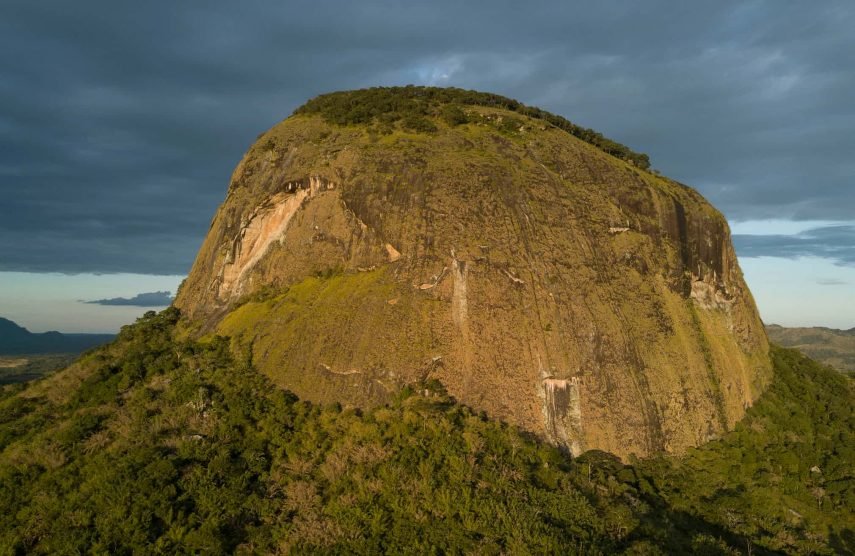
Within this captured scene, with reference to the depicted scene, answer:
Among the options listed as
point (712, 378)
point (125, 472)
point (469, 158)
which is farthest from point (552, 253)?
point (125, 472)

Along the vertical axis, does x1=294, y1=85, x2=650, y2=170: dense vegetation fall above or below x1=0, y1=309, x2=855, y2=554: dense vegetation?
above

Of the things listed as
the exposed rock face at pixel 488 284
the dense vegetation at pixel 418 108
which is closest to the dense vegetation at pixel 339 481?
the exposed rock face at pixel 488 284

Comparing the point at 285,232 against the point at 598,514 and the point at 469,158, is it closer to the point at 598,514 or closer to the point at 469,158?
the point at 469,158

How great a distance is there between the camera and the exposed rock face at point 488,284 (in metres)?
22.9

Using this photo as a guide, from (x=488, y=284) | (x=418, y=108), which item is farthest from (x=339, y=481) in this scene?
A: (x=418, y=108)

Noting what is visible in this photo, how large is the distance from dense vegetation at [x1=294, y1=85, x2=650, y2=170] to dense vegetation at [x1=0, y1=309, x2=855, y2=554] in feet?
49.8

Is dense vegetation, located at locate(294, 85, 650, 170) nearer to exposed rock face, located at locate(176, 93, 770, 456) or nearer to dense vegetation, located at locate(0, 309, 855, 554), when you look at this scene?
exposed rock face, located at locate(176, 93, 770, 456)

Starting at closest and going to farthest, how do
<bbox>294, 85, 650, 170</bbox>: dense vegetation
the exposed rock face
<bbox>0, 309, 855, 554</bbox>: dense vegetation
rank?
<bbox>0, 309, 855, 554</bbox>: dense vegetation → the exposed rock face → <bbox>294, 85, 650, 170</bbox>: dense vegetation

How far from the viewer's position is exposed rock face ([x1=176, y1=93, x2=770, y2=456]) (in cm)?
2286

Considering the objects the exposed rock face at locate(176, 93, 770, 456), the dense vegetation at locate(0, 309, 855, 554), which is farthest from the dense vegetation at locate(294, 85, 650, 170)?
the dense vegetation at locate(0, 309, 855, 554)

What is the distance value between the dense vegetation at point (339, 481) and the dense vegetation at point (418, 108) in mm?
15178

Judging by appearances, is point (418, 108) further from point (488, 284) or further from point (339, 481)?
point (339, 481)

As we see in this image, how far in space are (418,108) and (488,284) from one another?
523 inches

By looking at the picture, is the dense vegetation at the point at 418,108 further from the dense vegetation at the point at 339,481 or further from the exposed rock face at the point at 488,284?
the dense vegetation at the point at 339,481
